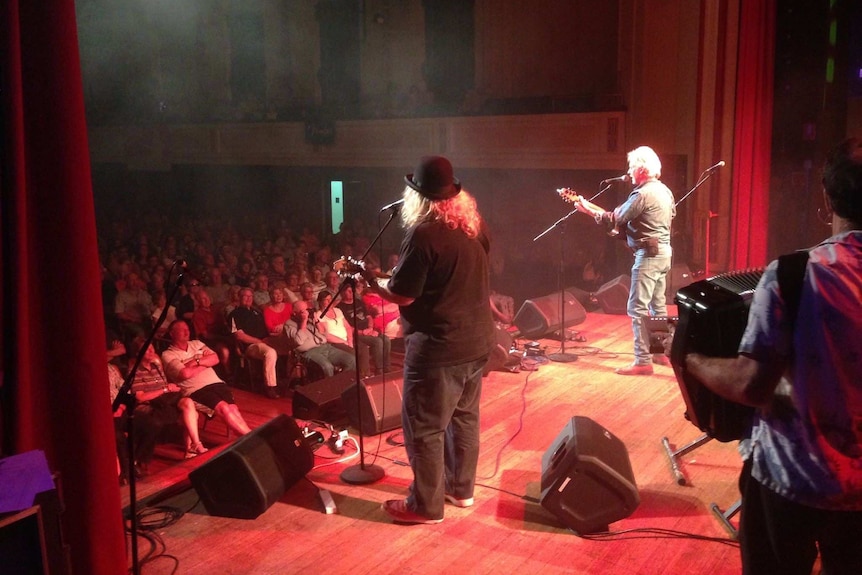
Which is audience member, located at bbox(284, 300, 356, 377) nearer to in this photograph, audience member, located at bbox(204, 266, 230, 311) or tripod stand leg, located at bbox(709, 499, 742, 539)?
audience member, located at bbox(204, 266, 230, 311)

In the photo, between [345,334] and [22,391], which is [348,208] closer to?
[345,334]

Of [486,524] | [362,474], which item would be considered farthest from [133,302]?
[486,524]

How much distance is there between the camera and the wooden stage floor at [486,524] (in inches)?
140

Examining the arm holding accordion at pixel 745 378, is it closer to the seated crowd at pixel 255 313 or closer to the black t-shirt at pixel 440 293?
the black t-shirt at pixel 440 293

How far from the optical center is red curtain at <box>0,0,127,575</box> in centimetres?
281

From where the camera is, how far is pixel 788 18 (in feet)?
33.1

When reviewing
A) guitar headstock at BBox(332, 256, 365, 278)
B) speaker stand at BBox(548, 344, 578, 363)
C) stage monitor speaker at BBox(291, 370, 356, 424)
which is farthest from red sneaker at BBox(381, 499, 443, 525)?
speaker stand at BBox(548, 344, 578, 363)

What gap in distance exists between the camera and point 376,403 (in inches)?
203

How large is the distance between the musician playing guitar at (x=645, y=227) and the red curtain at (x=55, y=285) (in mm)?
→ 4149

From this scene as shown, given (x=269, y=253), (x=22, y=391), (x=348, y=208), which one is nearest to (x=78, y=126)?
(x=22, y=391)

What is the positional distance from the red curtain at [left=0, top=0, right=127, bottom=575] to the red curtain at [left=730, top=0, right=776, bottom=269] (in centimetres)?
899

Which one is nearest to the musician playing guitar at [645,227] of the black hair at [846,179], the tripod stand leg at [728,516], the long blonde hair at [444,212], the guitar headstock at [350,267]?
the tripod stand leg at [728,516]

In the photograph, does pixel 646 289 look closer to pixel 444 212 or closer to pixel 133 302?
pixel 444 212

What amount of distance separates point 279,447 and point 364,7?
14.1 metres
